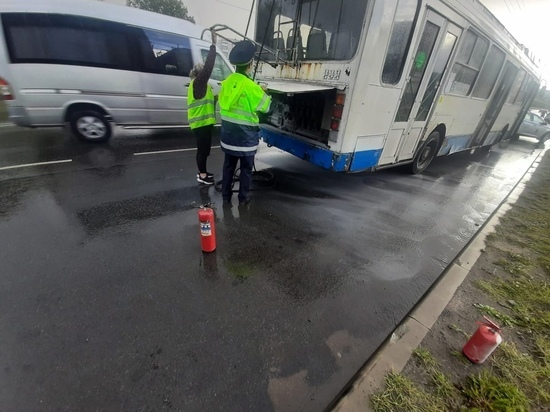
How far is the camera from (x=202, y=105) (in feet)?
12.8

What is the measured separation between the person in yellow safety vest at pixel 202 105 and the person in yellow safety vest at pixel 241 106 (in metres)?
0.60

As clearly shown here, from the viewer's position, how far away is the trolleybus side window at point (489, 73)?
18.8ft

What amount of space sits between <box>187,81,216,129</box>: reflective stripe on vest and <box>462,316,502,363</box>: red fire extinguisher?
13.3 feet

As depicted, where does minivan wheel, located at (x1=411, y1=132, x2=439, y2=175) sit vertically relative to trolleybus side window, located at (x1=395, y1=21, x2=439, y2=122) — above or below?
below

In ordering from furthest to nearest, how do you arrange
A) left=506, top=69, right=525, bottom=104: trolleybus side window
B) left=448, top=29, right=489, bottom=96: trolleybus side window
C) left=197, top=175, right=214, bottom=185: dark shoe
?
left=506, top=69, right=525, bottom=104: trolleybus side window → left=448, top=29, right=489, bottom=96: trolleybus side window → left=197, top=175, right=214, bottom=185: dark shoe

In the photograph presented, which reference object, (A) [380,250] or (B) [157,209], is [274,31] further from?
→ (A) [380,250]

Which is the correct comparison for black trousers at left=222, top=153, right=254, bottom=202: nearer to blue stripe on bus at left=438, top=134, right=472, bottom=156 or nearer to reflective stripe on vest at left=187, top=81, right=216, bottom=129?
reflective stripe on vest at left=187, top=81, right=216, bottom=129

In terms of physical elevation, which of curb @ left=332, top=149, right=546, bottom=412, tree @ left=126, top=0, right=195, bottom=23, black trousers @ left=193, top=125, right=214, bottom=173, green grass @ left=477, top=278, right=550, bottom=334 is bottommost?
curb @ left=332, top=149, right=546, bottom=412

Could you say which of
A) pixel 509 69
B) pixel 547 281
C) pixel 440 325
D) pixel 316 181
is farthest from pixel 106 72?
pixel 509 69

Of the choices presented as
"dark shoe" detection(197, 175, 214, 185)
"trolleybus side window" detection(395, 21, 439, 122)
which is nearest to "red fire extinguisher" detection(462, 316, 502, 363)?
"trolleybus side window" detection(395, 21, 439, 122)

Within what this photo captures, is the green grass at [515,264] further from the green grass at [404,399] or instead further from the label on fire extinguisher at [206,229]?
the label on fire extinguisher at [206,229]

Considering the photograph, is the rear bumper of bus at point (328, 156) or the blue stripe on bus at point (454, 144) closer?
the rear bumper of bus at point (328, 156)

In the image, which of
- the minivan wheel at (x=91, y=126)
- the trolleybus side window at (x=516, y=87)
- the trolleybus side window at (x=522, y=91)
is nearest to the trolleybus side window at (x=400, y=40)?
the minivan wheel at (x=91, y=126)

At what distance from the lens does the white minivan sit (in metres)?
4.62
